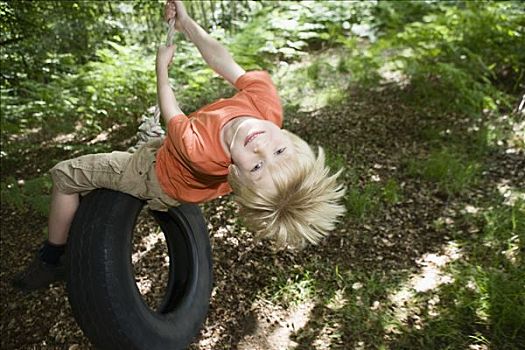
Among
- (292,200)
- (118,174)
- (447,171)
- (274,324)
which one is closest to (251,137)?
(292,200)

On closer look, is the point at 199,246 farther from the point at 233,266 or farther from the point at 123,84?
the point at 123,84

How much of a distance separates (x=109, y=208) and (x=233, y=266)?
1.33m

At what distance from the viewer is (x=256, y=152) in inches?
78.8

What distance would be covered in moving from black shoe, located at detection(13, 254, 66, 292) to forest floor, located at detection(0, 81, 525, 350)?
14.3 inches

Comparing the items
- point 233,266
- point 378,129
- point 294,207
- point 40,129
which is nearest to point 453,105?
point 378,129

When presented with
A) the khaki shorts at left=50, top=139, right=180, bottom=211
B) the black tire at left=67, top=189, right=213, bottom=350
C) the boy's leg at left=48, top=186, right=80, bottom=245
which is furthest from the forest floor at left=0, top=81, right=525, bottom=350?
the khaki shorts at left=50, top=139, right=180, bottom=211

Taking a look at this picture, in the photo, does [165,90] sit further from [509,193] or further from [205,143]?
[509,193]

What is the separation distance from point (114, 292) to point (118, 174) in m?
0.68

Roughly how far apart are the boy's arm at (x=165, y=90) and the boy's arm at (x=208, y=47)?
31 cm

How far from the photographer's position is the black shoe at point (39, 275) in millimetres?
2707

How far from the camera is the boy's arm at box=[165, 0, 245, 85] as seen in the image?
2672 mm

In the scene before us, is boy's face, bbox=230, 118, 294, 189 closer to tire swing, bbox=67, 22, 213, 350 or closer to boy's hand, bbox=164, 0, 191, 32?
tire swing, bbox=67, 22, 213, 350

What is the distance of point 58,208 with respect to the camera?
8.61ft

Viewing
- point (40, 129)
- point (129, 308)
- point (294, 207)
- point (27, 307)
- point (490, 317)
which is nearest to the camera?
point (294, 207)
